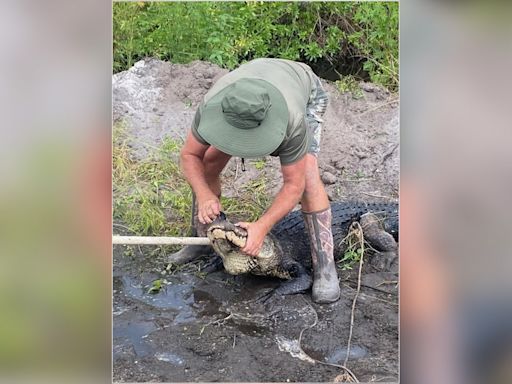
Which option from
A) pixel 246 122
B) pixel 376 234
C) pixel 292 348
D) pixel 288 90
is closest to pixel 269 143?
pixel 246 122

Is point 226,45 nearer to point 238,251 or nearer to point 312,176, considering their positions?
point 312,176

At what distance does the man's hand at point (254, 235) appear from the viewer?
220 centimetres

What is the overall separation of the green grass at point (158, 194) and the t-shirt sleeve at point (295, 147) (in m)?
0.21

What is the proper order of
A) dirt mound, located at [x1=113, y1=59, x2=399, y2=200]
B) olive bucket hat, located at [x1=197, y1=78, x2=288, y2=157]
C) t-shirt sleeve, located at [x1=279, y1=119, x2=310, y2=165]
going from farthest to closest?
1. dirt mound, located at [x1=113, y1=59, x2=399, y2=200]
2. t-shirt sleeve, located at [x1=279, y1=119, x2=310, y2=165]
3. olive bucket hat, located at [x1=197, y1=78, x2=288, y2=157]

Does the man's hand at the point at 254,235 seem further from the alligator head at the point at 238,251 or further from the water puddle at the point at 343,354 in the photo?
the water puddle at the point at 343,354

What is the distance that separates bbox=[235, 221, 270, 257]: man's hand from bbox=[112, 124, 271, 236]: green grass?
105mm

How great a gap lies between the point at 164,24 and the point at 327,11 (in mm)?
544

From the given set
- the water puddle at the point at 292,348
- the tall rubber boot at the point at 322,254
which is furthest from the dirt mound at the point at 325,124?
the water puddle at the point at 292,348

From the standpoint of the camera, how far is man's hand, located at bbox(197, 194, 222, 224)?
2.22m

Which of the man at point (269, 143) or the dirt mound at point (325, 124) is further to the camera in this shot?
the dirt mound at point (325, 124)

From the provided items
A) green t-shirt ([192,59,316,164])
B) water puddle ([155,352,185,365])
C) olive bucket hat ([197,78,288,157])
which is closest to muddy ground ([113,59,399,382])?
water puddle ([155,352,185,365])

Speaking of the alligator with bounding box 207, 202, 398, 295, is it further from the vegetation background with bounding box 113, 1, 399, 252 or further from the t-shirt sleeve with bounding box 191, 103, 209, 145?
the t-shirt sleeve with bounding box 191, 103, 209, 145
